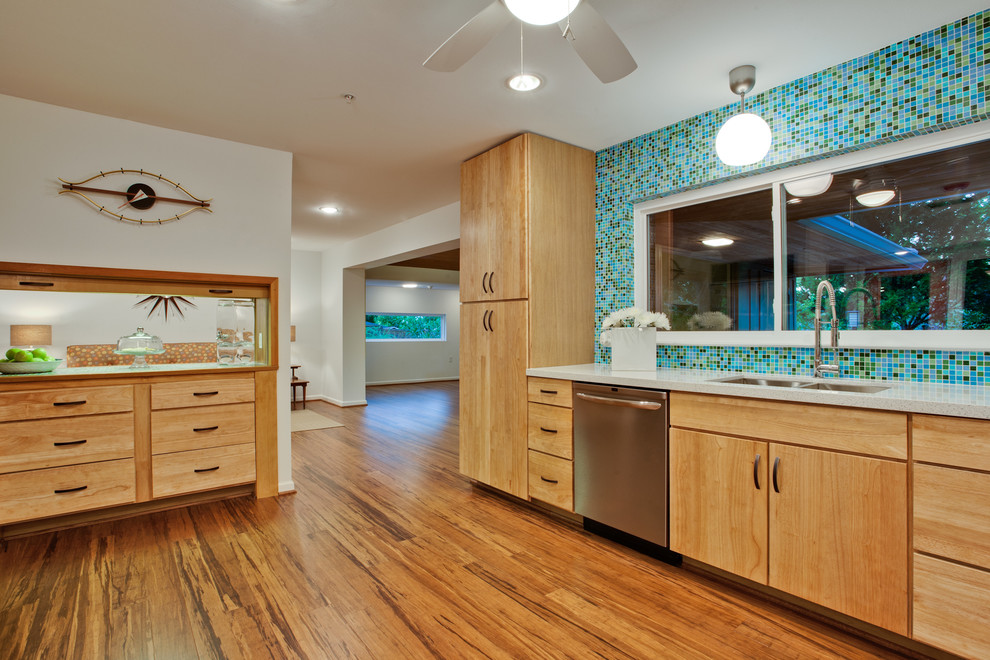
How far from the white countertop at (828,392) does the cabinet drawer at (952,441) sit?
3 cm

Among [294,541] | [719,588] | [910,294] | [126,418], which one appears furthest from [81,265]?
[910,294]

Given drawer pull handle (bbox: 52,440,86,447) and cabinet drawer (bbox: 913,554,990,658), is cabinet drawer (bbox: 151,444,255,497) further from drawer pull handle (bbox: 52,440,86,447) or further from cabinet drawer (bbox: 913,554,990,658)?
cabinet drawer (bbox: 913,554,990,658)

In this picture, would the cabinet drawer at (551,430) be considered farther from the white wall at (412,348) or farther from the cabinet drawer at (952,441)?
the white wall at (412,348)

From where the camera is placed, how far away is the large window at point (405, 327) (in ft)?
33.2

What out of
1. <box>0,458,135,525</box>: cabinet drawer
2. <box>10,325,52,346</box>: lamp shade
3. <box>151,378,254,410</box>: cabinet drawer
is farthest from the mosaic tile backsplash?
<box>10,325,52,346</box>: lamp shade

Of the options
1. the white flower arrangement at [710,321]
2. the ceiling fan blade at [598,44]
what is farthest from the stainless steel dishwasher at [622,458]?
the ceiling fan blade at [598,44]

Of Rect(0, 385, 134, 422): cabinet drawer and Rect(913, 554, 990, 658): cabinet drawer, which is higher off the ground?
Rect(0, 385, 134, 422): cabinet drawer

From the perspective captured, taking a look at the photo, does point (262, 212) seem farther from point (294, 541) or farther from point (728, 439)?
point (728, 439)

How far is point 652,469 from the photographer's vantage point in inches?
94.0

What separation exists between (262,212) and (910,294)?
3749 mm

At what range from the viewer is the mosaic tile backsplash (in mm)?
2004

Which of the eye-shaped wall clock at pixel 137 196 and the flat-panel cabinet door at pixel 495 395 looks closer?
the eye-shaped wall clock at pixel 137 196

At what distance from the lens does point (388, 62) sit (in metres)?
2.33

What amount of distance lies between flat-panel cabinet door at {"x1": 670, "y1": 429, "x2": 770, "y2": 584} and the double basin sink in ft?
1.20
